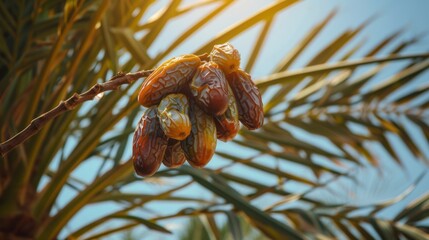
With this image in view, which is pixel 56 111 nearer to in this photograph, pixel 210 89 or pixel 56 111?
pixel 56 111

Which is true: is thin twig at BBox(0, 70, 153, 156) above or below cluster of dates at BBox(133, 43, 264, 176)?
above

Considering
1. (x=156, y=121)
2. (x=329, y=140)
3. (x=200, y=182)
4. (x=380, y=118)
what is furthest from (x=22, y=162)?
(x=380, y=118)

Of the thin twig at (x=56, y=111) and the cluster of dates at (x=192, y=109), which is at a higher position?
the thin twig at (x=56, y=111)

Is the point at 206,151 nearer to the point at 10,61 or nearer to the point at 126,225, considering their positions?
the point at 126,225

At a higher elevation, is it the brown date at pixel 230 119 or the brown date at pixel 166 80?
the brown date at pixel 166 80

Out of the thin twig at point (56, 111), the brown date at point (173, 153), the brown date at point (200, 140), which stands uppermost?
the thin twig at point (56, 111)

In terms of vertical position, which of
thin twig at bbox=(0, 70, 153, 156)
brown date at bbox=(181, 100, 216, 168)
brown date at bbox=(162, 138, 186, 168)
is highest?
thin twig at bbox=(0, 70, 153, 156)
